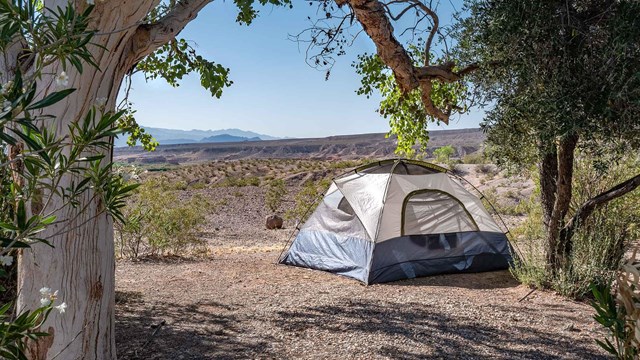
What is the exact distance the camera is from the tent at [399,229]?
8266 mm

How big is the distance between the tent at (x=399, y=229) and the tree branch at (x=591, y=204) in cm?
185

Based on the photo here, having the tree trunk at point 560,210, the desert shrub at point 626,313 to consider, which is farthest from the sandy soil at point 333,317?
the desert shrub at point 626,313

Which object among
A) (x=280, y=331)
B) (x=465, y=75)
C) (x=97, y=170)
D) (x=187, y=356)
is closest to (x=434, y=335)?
(x=280, y=331)

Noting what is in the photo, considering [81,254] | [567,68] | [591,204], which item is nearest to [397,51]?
[567,68]

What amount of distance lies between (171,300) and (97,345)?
279 cm

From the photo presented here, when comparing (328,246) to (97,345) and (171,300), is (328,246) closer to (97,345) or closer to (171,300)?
(171,300)

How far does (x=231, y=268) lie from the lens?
29.7 feet

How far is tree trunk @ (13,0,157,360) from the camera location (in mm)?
3566

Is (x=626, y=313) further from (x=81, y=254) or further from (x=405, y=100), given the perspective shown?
(x=405, y=100)

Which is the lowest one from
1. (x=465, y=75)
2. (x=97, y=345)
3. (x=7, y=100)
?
(x=97, y=345)

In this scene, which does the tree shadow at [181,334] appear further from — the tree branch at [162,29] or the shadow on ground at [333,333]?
the tree branch at [162,29]

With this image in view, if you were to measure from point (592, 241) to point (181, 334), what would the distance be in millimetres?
5237

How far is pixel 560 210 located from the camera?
274 inches

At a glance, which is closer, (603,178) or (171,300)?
(171,300)
